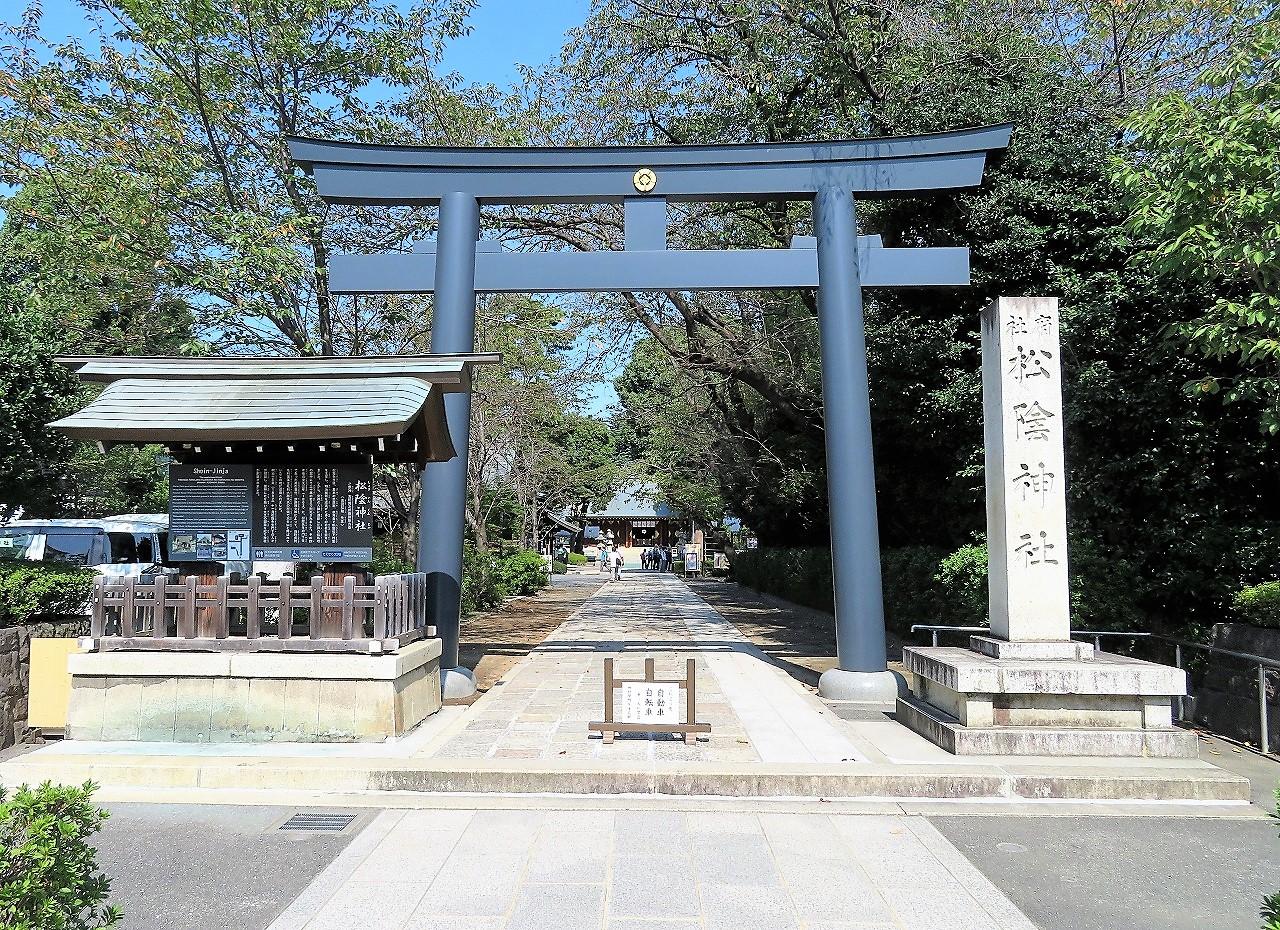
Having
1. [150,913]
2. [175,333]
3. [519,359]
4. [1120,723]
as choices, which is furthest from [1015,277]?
[175,333]

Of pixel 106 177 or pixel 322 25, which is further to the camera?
pixel 322 25

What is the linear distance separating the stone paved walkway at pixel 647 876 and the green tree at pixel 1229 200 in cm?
517

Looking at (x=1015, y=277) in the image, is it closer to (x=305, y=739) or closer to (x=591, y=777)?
(x=591, y=777)

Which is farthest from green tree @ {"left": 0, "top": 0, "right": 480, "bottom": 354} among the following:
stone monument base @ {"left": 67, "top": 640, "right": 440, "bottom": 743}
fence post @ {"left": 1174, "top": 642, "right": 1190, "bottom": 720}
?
fence post @ {"left": 1174, "top": 642, "right": 1190, "bottom": 720}

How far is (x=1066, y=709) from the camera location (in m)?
6.93

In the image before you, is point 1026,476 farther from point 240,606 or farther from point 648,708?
point 240,606

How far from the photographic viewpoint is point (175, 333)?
14.5 meters

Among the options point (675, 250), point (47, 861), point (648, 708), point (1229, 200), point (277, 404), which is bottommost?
point (648, 708)

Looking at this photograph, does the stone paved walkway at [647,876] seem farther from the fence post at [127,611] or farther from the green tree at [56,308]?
the green tree at [56,308]

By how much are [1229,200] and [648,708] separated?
21.8ft

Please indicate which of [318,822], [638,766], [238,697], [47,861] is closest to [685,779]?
[638,766]

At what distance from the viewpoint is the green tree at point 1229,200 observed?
702 cm

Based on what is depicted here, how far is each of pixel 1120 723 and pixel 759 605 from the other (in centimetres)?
1851

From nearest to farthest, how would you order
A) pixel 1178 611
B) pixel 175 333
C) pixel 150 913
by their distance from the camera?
pixel 150 913, pixel 1178 611, pixel 175 333
